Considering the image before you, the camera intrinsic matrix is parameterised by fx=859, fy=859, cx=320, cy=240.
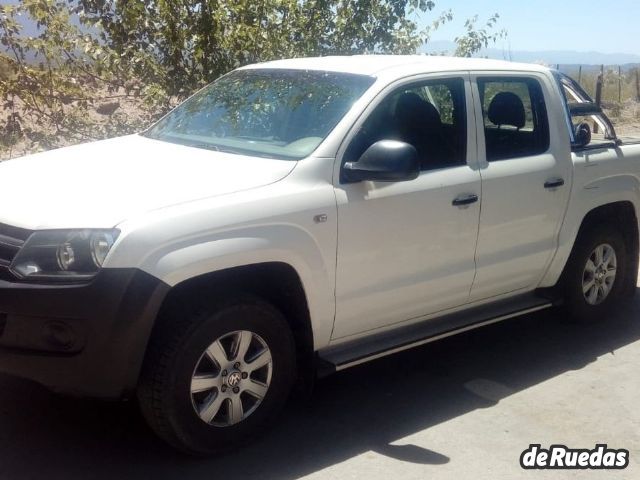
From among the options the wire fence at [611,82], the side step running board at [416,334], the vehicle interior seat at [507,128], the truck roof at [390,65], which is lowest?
the wire fence at [611,82]

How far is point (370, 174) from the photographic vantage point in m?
4.28

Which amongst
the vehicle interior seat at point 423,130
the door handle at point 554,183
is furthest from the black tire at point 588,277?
the vehicle interior seat at point 423,130

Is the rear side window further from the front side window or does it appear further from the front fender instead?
the front fender

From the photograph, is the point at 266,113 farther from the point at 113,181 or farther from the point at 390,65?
the point at 113,181

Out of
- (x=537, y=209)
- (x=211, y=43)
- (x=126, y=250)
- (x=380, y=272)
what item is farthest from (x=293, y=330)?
(x=211, y=43)

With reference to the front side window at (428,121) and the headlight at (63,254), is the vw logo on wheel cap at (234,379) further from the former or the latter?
the front side window at (428,121)

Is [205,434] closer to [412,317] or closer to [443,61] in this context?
[412,317]

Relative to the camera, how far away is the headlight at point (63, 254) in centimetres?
356

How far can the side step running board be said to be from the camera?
14.5ft

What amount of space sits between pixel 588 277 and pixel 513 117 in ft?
4.53

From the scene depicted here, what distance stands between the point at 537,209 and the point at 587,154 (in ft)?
2.39

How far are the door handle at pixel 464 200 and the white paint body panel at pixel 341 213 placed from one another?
27 millimetres

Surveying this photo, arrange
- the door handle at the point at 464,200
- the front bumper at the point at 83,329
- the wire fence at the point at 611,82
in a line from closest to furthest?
the front bumper at the point at 83,329, the door handle at the point at 464,200, the wire fence at the point at 611,82

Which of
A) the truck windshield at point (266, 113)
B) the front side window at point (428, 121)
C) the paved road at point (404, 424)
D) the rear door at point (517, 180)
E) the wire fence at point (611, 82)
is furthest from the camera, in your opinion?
the wire fence at point (611, 82)
